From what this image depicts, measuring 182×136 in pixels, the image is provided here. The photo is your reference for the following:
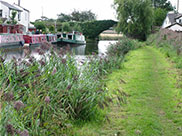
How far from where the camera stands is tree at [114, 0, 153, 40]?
33.7m

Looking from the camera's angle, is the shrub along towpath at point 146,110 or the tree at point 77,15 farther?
the tree at point 77,15

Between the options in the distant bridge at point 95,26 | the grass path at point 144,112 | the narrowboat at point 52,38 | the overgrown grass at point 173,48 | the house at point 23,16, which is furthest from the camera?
the distant bridge at point 95,26

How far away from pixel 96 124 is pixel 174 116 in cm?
160

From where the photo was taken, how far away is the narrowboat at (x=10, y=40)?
28175 mm

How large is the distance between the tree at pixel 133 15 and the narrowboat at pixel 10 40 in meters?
11.4

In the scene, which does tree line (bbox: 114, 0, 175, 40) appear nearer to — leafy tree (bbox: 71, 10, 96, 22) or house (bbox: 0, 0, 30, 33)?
house (bbox: 0, 0, 30, 33)

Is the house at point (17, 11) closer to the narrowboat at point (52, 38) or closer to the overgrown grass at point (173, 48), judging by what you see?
the narrowboat at point (52, 38)

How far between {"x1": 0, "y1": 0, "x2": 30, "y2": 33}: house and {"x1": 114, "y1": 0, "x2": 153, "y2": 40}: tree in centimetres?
1612

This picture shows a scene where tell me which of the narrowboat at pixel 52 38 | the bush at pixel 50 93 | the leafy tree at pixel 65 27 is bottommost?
the bush at pixel 50 93

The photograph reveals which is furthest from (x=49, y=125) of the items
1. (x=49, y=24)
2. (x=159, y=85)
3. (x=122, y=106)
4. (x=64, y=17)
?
(x=64, y=17)

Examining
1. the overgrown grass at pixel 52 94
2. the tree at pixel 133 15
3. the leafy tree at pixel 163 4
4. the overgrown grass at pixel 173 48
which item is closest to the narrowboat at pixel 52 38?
the tree at pixel 133 15

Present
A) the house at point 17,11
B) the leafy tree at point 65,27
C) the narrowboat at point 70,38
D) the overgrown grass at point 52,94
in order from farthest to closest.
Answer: the leafy tree at point 65,27
the narrowboat at point 70,38
the house at point 17,11
the overgrown grass at point 52,94

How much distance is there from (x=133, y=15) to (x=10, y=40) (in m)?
14.2

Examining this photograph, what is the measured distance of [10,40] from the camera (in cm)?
2994
